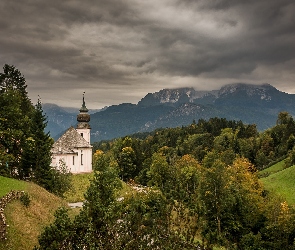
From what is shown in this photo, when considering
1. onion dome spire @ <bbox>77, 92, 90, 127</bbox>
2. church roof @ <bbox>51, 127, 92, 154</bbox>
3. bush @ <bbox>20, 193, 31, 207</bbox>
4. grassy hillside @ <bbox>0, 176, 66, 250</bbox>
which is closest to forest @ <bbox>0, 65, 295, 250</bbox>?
bush @ <bbox>20, 193, 31, 207</bbox>

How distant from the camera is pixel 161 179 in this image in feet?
233

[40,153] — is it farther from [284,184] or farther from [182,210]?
[284,184]

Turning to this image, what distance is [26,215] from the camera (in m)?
31.0

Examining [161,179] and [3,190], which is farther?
[161,179]

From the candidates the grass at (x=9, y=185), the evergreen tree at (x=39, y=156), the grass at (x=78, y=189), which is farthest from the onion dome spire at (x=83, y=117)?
the grass at (x=9, y=185)

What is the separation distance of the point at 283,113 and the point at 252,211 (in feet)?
318

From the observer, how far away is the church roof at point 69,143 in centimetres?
6762

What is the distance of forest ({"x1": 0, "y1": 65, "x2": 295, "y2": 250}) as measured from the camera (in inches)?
812

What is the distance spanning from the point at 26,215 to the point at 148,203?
722 inches

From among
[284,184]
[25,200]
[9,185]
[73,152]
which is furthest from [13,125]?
[284,184]

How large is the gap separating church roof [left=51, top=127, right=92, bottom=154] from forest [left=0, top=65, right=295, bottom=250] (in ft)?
34.2

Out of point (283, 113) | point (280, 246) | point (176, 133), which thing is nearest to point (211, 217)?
point (280, 246)

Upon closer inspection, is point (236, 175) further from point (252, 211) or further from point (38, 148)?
point (38, 148)

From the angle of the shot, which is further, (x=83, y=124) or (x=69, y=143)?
(x=83, y=124)
